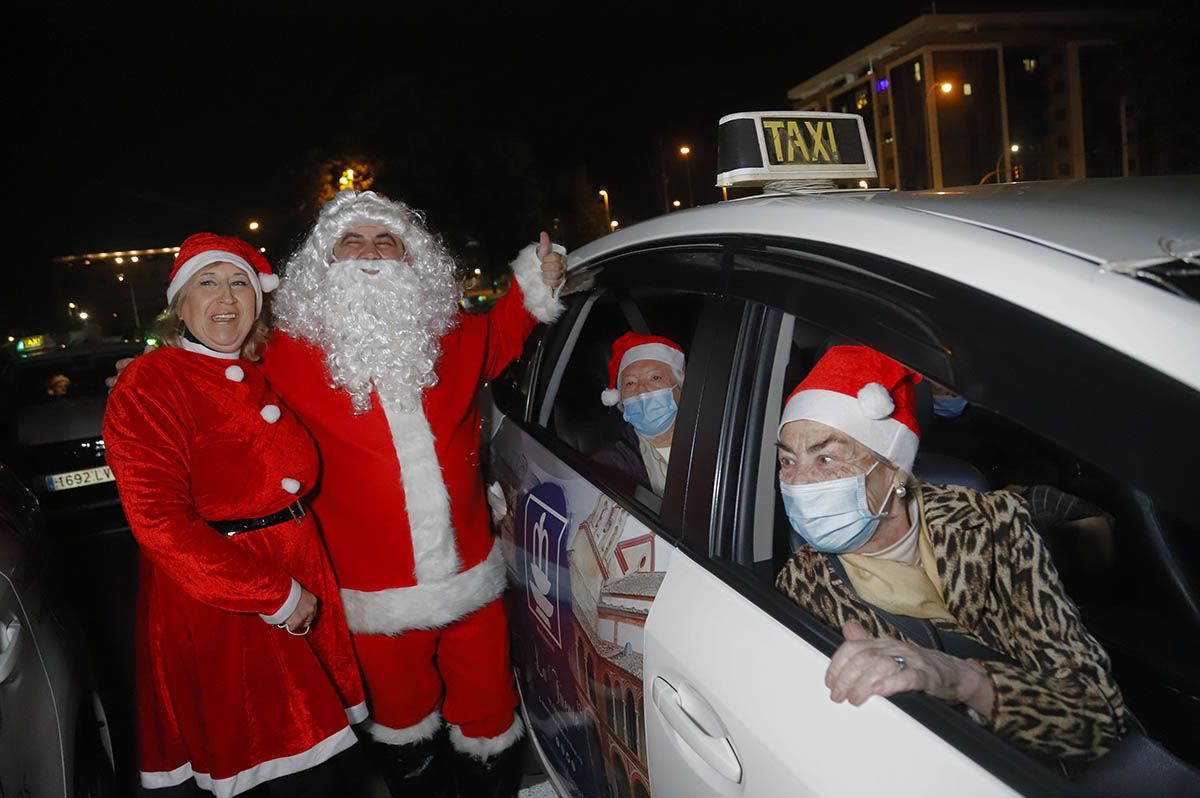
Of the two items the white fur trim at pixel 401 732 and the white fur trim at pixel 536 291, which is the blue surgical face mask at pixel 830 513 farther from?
the white fur trim at pixel 401 732

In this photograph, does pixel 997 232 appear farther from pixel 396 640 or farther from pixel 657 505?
pixel 396 640

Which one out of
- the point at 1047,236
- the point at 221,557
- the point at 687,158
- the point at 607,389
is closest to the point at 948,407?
the point at 607,389

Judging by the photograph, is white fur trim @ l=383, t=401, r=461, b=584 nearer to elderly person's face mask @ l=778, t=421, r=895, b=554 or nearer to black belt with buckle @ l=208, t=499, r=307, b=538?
black belt with buckle @ l=208, t=499, r=307, b=538

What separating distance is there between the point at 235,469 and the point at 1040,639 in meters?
2.04

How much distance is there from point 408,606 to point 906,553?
159 centimetres

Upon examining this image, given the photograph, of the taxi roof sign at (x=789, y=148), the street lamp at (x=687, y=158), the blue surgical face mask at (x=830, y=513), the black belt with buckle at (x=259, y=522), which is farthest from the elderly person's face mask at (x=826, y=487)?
the street lamp at (x=687, y=158)

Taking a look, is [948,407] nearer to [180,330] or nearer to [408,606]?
[408,606]

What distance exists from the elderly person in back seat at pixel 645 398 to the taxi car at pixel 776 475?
0.23 m

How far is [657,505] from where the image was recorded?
181 centimetres

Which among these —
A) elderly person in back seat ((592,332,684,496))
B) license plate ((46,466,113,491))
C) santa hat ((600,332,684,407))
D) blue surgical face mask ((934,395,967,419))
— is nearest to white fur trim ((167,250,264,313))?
elderly person in back seat ((592,332,684,496))

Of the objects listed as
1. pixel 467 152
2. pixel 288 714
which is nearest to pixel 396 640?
pixel 288 714

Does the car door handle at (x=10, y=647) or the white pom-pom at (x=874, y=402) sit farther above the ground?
the white pom-pom at (x=874, y=402)

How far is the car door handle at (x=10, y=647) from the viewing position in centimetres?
178

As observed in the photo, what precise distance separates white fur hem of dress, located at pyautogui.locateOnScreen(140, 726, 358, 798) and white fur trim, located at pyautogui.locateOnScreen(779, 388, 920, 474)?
171 centimetres
